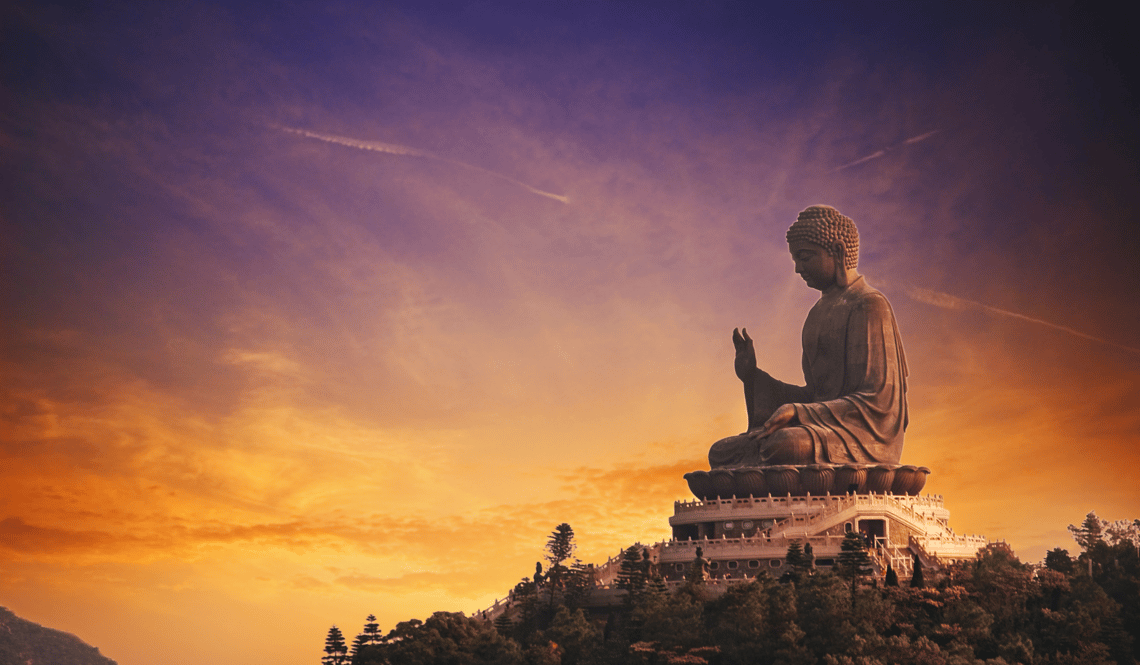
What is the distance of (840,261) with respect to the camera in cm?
4722

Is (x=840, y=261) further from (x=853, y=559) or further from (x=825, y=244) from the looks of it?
(x=853, y=559)

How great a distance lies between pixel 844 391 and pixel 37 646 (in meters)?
62.6

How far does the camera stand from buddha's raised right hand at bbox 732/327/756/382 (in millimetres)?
47969

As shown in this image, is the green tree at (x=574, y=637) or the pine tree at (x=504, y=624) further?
the pine tree at (x=504, y=624)

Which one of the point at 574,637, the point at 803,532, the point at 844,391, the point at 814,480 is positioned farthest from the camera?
the point at 844,391

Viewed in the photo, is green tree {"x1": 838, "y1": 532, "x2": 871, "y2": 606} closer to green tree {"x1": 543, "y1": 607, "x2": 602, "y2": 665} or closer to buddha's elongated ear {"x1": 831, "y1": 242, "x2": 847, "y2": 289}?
green tree {"x1": 543, "y1": 607, "x2": 602, "y2": 665}

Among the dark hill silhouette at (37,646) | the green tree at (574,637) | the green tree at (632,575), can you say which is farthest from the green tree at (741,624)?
the dark hill silhouette at (37,646)

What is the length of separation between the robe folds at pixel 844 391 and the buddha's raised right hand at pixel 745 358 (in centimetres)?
43

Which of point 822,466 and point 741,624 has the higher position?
point 822,466

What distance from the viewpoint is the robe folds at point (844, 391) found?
42.9 m

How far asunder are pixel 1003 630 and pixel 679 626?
8.79 m

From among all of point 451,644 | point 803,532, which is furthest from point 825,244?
point 451,644

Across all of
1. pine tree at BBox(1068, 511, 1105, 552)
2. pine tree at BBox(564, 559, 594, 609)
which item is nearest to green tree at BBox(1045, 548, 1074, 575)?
pine tree at BBox(1068, 511, 1105, 552)

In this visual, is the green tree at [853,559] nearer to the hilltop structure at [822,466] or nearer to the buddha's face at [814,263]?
the hilltop structure at [822,466]
